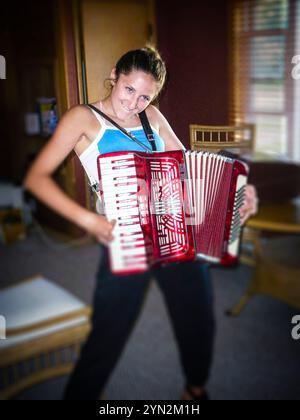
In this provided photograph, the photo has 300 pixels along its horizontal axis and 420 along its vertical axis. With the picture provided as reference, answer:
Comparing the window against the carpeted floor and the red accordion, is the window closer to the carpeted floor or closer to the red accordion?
the carpeted floor

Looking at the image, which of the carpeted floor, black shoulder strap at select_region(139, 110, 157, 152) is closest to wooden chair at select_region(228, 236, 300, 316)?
the carpeted floor

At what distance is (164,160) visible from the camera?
0.50 metres

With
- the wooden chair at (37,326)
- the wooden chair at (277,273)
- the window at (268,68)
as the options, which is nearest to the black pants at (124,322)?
the wooden chair at (37,326)

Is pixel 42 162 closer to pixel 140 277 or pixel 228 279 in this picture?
pixel 140 277

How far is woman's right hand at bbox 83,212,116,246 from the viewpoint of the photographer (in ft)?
1.46

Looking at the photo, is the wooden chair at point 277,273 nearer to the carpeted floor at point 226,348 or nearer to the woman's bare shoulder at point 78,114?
the carpeted floor at point 226,348

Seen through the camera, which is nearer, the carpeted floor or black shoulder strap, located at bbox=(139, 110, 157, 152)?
black shoulder strap, located at bbox=(139, 110, 157, 152)

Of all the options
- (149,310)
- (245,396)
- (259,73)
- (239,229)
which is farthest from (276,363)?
(259,73)

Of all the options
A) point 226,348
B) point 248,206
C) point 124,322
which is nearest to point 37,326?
point 124,322

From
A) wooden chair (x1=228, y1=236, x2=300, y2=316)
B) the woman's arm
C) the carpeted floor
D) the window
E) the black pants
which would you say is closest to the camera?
the woman's arm

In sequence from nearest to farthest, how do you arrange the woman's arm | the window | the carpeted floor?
the woman's arm → the carpeted floor → the window

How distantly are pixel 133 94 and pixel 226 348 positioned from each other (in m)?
1.98

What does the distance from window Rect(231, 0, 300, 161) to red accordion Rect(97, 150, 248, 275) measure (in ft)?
10.7

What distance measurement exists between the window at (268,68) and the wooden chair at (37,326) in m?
2.40
